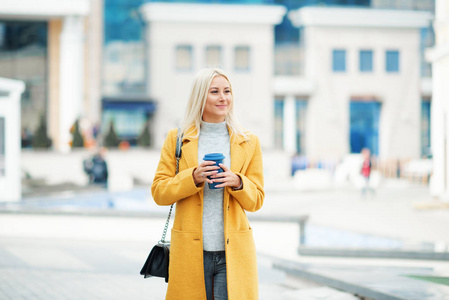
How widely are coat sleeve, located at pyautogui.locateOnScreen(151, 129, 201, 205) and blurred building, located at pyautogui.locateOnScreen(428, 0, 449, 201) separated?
13794 mm

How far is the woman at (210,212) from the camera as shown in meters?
3.02

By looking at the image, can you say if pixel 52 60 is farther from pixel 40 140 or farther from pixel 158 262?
pixel 158 262

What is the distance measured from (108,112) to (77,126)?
7.86m

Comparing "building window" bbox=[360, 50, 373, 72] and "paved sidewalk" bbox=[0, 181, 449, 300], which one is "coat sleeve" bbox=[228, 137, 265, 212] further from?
"building window" bbox=[360, 50, 373, 72]

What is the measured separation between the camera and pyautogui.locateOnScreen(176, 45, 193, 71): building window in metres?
35.0

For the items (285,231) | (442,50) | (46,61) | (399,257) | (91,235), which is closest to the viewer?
(399,257)

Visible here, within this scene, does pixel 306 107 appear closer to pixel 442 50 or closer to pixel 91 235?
pixel 442 50

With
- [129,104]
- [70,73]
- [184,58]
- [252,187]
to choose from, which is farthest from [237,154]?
[184,58]

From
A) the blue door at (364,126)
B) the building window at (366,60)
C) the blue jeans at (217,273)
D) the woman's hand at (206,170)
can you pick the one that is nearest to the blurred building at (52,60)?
the blue door at (364,126)

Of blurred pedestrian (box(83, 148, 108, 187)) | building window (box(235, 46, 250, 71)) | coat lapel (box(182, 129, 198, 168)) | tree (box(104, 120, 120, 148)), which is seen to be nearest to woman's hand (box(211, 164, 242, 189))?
coat lapel (box(182, 129, 198, 168))

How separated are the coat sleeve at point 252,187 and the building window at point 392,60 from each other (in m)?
35.9

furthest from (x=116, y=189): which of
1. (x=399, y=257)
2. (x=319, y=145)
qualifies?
(x=319, y=145)

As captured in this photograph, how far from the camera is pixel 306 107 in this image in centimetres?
3647

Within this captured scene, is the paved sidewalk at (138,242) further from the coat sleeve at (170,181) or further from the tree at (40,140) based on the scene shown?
the tree at (40,140)
